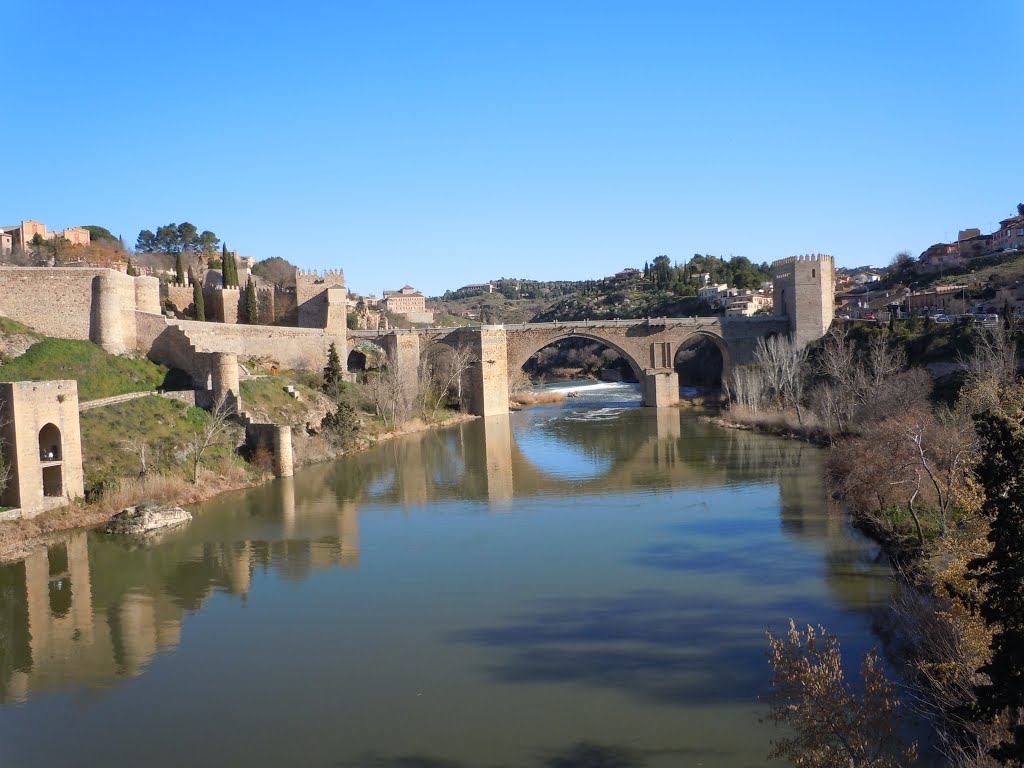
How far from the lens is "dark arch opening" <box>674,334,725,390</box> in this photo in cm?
4984

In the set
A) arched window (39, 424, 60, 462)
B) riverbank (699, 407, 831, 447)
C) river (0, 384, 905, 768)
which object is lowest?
river (0, 384, 905, 768)

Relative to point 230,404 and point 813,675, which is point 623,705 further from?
point 230,404

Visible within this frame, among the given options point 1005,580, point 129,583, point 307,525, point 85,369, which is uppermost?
point 85,369

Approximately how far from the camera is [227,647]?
37.4 feet

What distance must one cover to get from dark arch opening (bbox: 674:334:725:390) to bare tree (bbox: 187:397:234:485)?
99.7 ft

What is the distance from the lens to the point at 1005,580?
6.43m

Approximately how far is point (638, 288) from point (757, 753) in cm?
6866

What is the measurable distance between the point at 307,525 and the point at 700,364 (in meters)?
37.1

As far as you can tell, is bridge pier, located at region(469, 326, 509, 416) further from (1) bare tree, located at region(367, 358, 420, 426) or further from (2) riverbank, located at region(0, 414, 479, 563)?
(2) riverbank, located at region(0, 414, 479, 563)

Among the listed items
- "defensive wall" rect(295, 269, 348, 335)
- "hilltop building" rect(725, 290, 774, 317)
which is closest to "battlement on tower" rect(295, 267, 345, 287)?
"defensive wall" rect(295, 269, 348, 335)

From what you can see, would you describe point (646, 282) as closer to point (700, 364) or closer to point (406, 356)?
point (700, 364)

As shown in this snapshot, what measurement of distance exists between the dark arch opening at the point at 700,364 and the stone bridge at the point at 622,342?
19.0ft

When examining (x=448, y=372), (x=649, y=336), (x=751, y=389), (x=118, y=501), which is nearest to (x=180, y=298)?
(x=448, y=372)

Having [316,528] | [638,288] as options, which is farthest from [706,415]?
[638,288]
